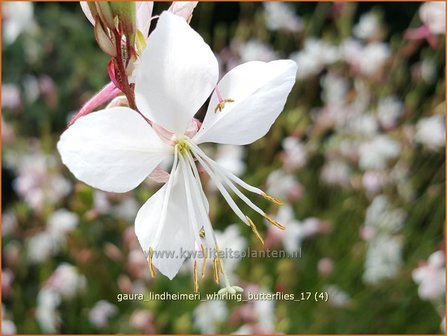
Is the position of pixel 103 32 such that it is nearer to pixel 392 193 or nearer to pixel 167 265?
pixel 167 265

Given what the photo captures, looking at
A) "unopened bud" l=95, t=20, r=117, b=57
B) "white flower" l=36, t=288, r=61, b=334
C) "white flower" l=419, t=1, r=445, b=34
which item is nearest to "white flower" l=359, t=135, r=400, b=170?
"white flower" l=419, t=1, r=445, b=34

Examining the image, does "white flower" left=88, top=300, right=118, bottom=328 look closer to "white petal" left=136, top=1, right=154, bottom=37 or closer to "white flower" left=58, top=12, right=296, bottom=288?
"white flower" left=58, top=12, right=296, bottom=288

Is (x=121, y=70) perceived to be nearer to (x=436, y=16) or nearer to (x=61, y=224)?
(x=61, y=224)

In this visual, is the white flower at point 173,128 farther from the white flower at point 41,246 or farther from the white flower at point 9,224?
the white flower at point 9,224

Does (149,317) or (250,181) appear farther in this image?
(250,181)

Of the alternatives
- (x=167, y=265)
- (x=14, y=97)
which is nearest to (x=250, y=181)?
(x=14, y=97)

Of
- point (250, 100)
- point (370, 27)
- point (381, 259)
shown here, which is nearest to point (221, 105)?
point (250, 100)
